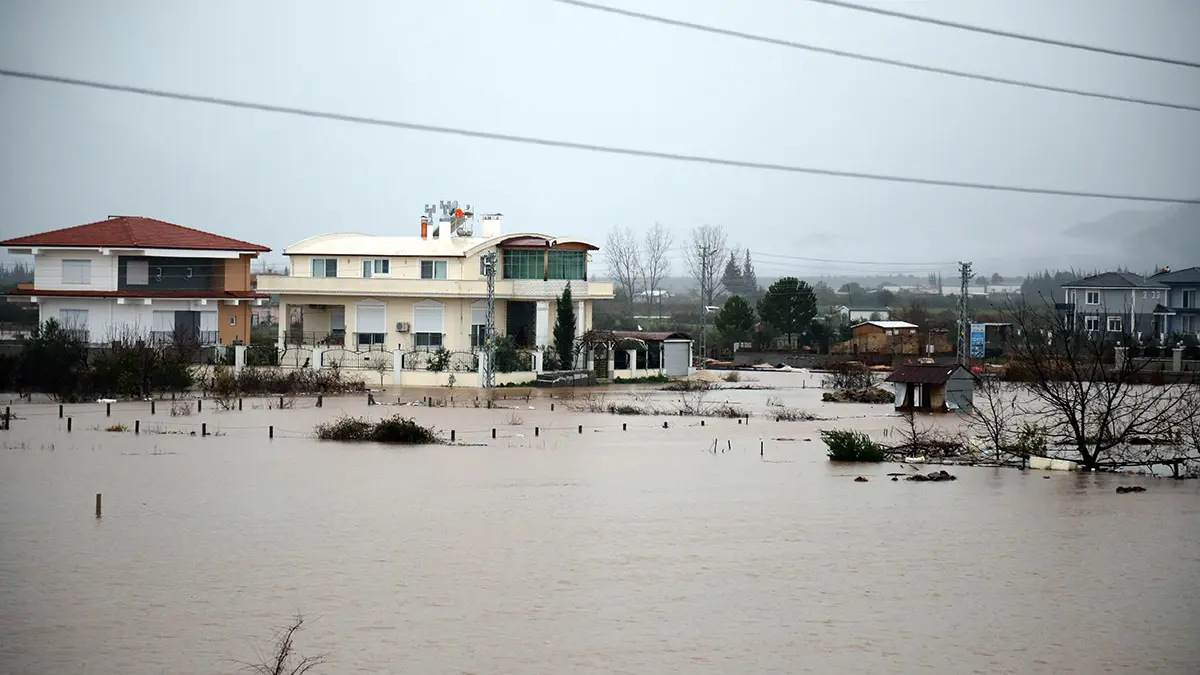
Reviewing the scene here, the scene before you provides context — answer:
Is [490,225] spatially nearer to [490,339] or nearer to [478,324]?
[478,324]

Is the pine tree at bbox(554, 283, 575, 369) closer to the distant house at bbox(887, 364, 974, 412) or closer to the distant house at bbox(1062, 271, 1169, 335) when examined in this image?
the distant house at bbox(887, 364, 974, 412)

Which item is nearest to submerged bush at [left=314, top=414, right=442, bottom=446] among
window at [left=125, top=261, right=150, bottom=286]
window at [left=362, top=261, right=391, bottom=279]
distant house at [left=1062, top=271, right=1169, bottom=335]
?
window at [left=125, top=261, right=150, bottom=286]

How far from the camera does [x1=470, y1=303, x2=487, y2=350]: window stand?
50.4 metres

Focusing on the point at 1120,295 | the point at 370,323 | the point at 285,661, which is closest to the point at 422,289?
the point at 370,323

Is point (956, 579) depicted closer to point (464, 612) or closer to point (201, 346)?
point (464, 612)

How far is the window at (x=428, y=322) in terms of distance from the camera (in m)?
50.2

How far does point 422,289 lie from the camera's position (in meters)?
49.5

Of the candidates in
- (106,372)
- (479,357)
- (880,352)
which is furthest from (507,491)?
(880,352)

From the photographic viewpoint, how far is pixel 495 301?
168ft

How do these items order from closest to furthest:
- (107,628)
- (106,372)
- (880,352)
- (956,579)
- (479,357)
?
(107,628) → (956,579) → (106,372) → (479,357) → (880,352)

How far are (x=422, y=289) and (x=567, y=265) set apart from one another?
657 cm

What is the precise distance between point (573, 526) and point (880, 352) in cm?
5195

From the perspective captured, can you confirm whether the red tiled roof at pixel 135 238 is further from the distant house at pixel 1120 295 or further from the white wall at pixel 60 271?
the distant house at pixel 1120 295

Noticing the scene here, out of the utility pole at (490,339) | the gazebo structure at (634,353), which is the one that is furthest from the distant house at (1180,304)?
the utility pole at (490,339)
